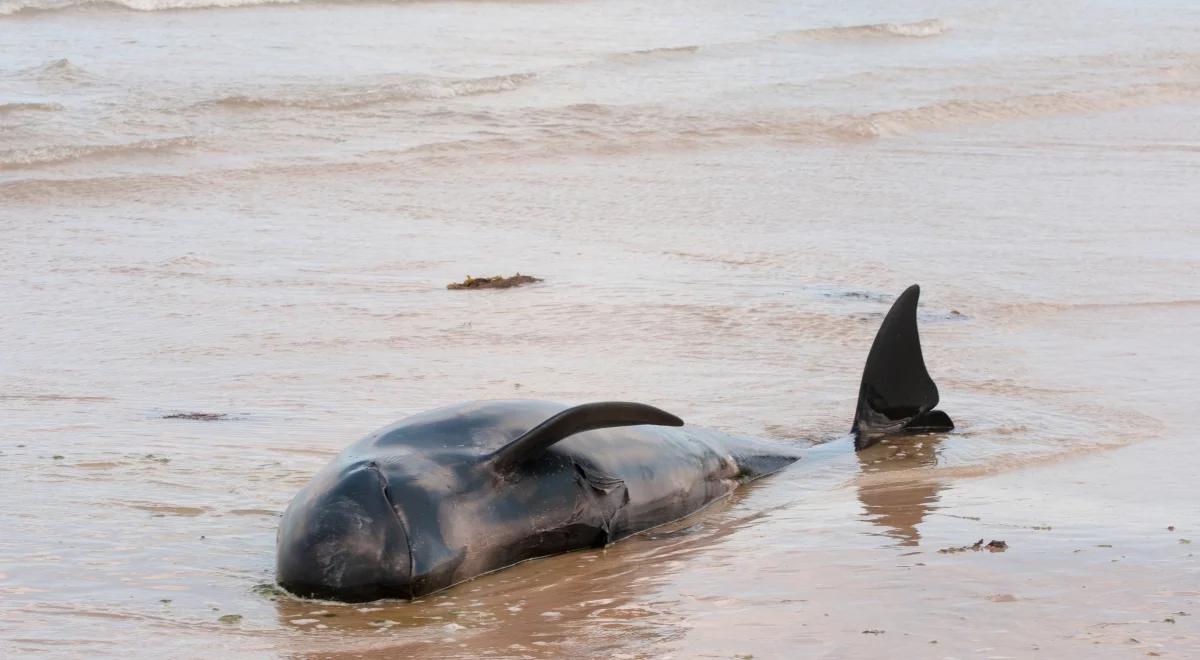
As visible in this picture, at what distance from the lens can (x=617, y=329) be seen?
9180 millimetres

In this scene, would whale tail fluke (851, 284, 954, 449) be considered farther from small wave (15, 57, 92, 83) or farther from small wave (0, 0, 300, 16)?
small wave (0, 0, 300, 16)

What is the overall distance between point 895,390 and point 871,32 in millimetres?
26257

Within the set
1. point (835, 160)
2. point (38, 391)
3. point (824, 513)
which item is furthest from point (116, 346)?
point (835, 160)

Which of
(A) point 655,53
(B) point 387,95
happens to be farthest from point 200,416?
(A) point 655,53

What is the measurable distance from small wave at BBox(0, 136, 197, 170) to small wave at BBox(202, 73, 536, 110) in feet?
8.50

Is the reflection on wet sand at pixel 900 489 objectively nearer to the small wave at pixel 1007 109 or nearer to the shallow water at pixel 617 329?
the shallow water at pixel 617 329

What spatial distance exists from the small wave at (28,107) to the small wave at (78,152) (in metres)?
2.00

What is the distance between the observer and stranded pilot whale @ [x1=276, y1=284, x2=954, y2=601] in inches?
186

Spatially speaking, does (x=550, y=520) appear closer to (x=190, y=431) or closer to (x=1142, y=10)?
(x=190, y=431)

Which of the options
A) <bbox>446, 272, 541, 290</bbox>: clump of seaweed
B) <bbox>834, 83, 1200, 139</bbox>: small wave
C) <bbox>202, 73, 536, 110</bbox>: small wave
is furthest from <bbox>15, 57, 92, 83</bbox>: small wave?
<bbox>446, 272, 541, 290</bbox>: clump of seaweed

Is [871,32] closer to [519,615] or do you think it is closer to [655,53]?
[655,53]

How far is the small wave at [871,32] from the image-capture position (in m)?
30.5

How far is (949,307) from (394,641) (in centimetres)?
621

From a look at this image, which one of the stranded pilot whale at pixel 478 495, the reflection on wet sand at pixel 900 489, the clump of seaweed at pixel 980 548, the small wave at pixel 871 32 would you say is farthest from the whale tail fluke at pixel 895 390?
the small wave at pixel 871 32
